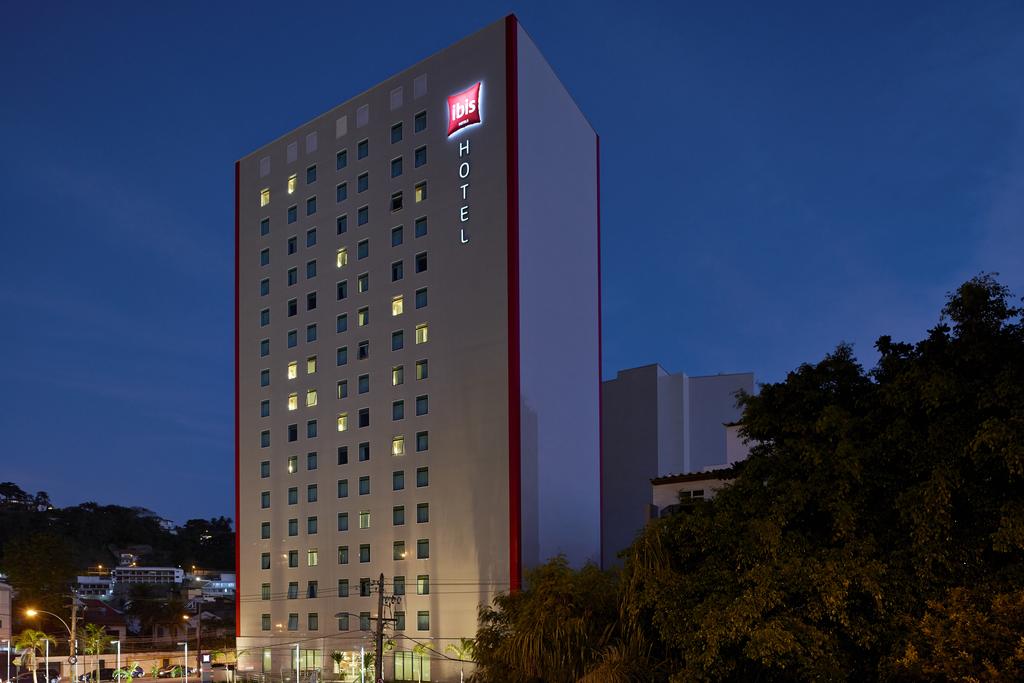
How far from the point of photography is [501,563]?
4981 centimetres

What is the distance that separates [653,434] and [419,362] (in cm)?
2342

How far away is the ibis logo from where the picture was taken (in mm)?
54875

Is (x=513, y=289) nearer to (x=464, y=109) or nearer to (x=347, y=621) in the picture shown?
(x=464, y=109)

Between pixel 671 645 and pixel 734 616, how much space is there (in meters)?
3.08

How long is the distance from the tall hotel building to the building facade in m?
12.8

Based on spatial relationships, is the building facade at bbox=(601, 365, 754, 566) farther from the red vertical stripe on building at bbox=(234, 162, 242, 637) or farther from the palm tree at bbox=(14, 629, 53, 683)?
the palm tree at bbox=(14, 629, 53, 683)

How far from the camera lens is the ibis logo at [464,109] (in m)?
54.9

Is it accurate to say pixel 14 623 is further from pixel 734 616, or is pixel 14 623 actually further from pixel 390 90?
pixel 734 616

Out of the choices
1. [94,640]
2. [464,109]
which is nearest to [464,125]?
[464,109]

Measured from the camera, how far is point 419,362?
181ft

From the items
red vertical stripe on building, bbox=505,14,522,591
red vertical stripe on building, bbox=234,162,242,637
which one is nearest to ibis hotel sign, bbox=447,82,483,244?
red vertical stripe on building, bbox=505,14,522,591

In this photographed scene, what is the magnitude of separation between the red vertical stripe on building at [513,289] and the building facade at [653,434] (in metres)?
22.5

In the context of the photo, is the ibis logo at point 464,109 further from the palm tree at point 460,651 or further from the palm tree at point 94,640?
the palm tree at point 94,640

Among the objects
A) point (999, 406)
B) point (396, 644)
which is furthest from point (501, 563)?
point (999, 406)
